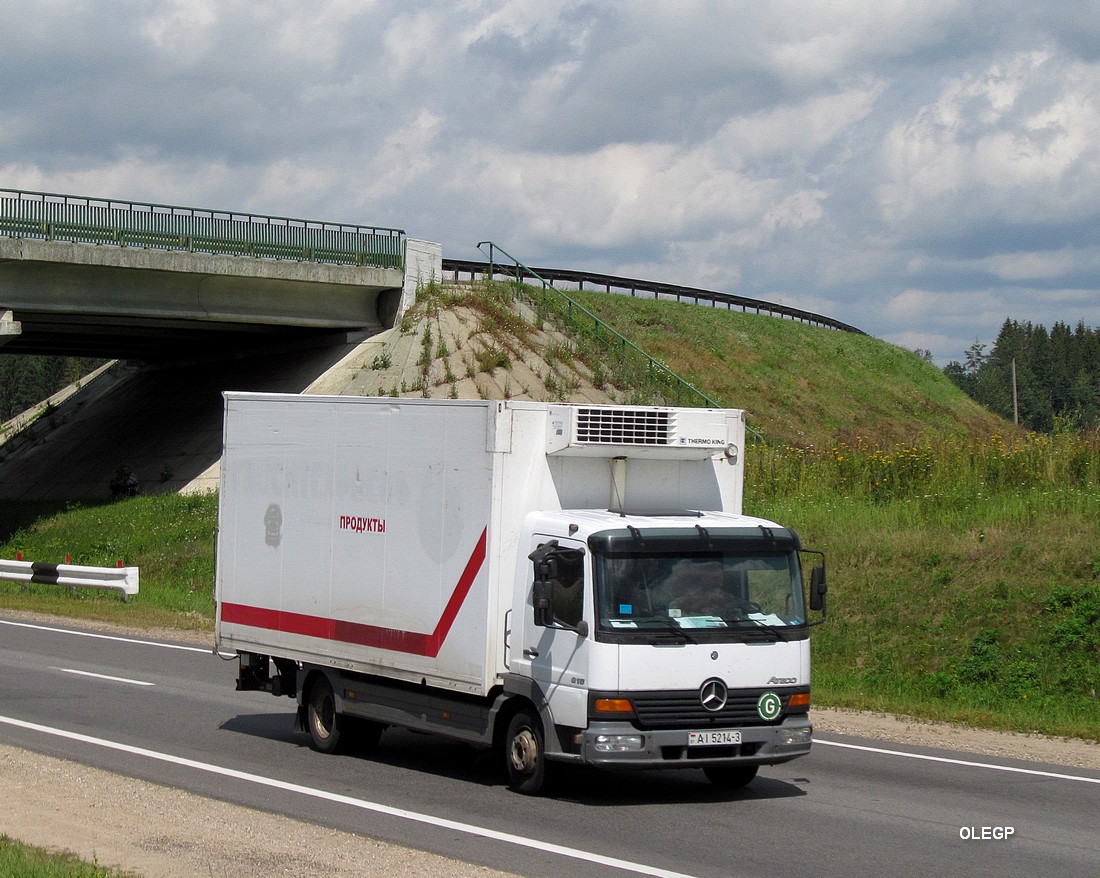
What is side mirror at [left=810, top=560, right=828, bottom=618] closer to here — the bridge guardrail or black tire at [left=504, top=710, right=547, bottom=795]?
black tire at [left=504, top=710, right=547, bottom=795]

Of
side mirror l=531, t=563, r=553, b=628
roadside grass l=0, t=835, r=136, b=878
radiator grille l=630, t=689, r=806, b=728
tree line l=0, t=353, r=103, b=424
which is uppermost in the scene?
tree line l=0, t=353, r=103, b=424

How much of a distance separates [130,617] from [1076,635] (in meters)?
16.8

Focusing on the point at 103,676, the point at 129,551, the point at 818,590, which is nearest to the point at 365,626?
the point at 818,590

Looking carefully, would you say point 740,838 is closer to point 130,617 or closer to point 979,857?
point 979,857

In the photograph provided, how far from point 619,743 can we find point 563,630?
3.06ft

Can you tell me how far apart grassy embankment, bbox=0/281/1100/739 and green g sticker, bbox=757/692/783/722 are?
17.5ft

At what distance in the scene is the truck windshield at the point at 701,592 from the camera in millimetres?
10023

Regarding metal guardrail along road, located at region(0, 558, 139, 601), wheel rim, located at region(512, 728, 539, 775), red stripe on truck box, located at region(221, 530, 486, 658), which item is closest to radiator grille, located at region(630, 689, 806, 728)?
wheel rim, located at region(512, 728, 539, 775)

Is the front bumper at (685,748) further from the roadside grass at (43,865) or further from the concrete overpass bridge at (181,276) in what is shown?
the concrete overpass bridge at (181,276)

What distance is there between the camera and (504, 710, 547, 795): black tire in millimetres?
10383

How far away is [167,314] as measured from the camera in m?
32.9

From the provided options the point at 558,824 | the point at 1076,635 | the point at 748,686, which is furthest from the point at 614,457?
the point at 1076,635

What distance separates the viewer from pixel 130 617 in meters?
25.1

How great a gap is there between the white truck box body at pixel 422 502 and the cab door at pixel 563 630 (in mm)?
464
